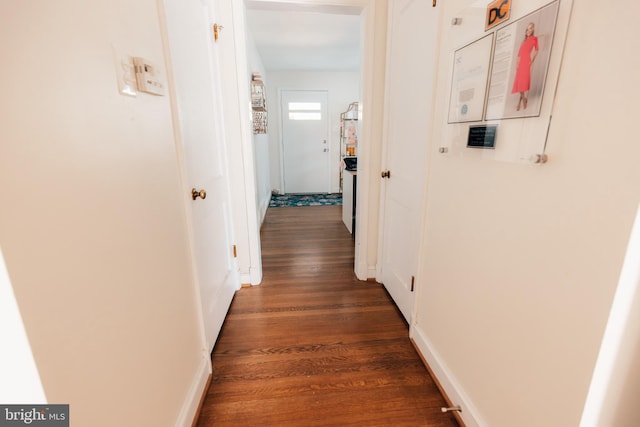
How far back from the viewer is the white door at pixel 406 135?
157 centimetres

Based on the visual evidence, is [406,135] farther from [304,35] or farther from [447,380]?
[304,35]

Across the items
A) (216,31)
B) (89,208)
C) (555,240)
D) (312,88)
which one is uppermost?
(312,88)

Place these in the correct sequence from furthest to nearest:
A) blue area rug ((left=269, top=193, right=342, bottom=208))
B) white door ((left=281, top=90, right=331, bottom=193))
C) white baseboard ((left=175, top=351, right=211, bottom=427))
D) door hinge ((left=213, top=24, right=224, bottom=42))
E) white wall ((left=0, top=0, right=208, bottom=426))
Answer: white door ((left=281, top=90, right=331, bottom=193))
blue area rug ((left=269, top=193, right=342, bottom=208))
door hinge ((left=213, top=24, right=224, bottom=42))
white baseboard ((left=175, top=351, right=211, bottom=427))
white wall ((left=0, top=0, right=208, bottom=426))

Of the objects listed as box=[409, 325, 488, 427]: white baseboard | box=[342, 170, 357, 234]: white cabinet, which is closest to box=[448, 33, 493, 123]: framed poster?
box=[409, 325, 488, 427]: white baseboard

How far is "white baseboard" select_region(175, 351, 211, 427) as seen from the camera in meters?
1.17

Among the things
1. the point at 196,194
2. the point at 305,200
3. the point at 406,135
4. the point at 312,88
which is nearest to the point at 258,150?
the point at 305,200

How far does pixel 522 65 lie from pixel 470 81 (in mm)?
280

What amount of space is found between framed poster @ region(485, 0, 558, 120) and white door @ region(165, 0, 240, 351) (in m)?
1.20

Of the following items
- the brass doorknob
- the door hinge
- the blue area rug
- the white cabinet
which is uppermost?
the door hinge

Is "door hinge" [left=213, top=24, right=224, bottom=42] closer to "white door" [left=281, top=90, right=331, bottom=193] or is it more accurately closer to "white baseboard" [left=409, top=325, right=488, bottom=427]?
"white baseboard" [left=409, top=325, right=488, bottom=427]

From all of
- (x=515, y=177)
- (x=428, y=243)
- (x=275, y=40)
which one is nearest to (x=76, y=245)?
(x=515, y=177)

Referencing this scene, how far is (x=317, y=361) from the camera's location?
1.60 meters

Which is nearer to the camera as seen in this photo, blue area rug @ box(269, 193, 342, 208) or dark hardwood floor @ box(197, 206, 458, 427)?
dark hardwood floor @ box(197, 206, 458, 427)

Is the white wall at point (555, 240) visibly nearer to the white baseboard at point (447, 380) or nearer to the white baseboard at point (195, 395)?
the white baseboard at point (447, 380)
